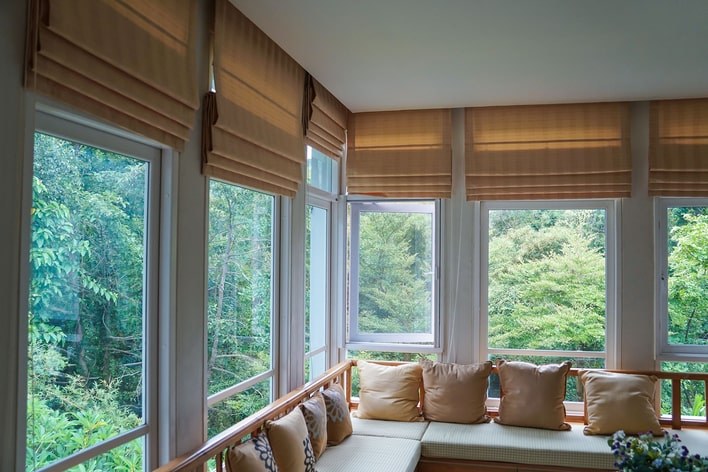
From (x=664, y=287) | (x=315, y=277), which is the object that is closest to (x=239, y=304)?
(x=315, y=277)

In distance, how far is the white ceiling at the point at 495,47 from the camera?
2621mm

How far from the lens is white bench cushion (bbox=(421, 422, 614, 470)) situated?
356 centimetres

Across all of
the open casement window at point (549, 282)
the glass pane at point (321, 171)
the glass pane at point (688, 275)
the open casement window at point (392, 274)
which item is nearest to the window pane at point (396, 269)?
the open casement window at point (392, 274)

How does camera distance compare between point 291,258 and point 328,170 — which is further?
point 328,170

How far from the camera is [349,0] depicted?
8.31 ft

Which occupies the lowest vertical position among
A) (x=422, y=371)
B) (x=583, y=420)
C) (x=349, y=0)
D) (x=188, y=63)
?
(x=583, y=420)

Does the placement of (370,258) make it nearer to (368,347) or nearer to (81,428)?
(368,347)

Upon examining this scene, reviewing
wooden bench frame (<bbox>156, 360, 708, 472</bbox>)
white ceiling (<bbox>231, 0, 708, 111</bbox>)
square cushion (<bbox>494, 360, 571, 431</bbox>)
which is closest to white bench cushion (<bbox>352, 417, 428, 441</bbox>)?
wooden bench frame (<bbox>156, 360, 708, 472</bbox>)

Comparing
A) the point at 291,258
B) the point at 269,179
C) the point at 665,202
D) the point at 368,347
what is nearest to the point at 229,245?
the point at 269,179

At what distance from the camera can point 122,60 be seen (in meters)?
2.00

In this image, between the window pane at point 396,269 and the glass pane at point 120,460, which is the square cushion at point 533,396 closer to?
the window pane at point 396,269

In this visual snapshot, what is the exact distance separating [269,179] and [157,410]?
129cm

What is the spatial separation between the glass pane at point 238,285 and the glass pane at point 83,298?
51 cm

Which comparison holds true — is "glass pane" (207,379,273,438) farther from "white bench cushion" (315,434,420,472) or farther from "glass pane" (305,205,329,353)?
"glass pane" (305,205,329,353)
